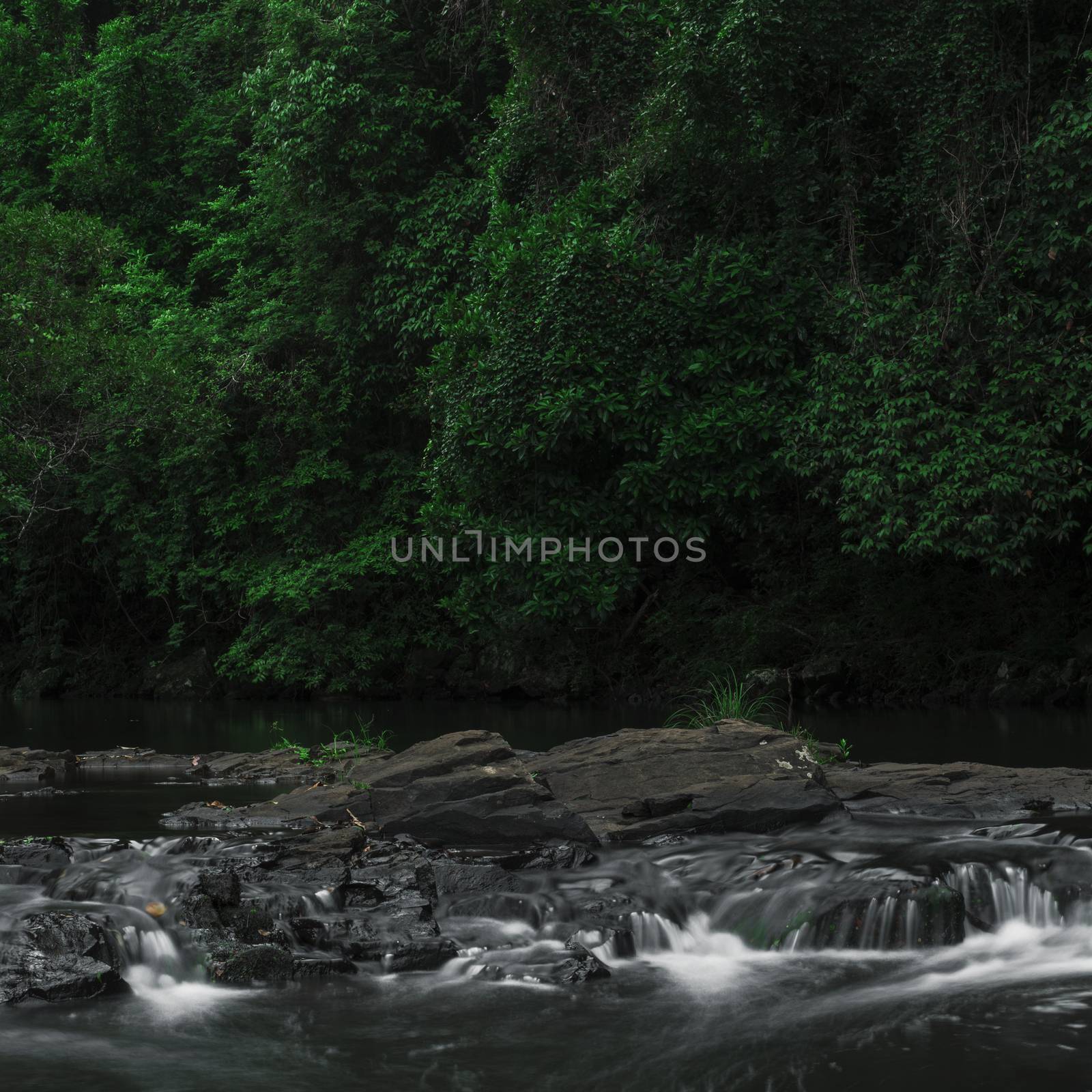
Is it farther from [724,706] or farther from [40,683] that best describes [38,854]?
[40,683]

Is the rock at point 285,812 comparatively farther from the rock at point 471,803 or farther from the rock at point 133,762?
the rock at point 133,762

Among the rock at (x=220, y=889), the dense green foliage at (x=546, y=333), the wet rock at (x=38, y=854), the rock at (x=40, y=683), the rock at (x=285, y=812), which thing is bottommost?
the rock at (x=40, y=683)

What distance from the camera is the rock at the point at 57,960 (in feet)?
18.7

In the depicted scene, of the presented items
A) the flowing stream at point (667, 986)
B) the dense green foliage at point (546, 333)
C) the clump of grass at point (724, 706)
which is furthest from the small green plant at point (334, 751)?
the flowing stream at point (667, 986)

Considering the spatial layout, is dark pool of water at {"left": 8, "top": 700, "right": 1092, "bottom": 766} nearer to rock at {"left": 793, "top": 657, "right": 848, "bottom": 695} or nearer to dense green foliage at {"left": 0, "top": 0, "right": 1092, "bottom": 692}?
rock at {"left": 793, "top": 657, "right": 848, "bottom": 695}

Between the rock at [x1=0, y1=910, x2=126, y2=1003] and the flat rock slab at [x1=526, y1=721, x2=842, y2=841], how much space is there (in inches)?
133

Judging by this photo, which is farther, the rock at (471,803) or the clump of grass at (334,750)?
the clump of grass at (334,750)

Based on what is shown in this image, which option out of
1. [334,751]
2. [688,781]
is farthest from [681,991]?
[334,751]

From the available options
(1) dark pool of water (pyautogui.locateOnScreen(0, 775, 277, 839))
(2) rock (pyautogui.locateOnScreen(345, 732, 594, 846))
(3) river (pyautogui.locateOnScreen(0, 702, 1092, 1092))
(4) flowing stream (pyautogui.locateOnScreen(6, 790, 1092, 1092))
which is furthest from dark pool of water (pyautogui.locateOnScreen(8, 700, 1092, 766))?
(4) flowing stream (pyautogui.locateOnScreen(6, 790, 1092, 1092))

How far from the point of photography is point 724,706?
13242mm

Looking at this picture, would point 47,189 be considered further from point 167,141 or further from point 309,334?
point 309,334

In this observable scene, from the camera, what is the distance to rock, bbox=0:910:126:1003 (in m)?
5.69

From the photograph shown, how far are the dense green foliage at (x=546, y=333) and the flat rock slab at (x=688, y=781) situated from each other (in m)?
5.32

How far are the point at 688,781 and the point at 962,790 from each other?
7.05 ft
